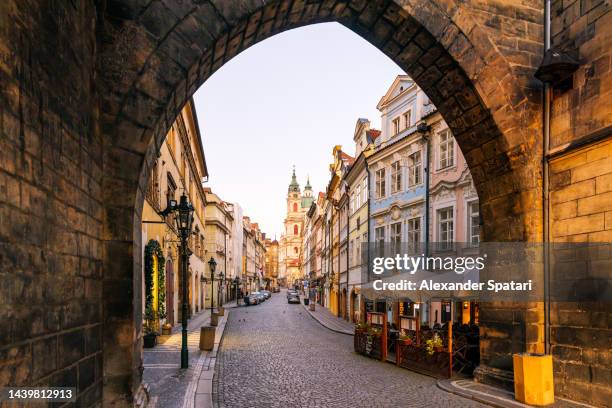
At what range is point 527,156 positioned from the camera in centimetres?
945

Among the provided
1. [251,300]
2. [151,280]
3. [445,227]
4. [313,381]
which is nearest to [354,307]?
[445,227]

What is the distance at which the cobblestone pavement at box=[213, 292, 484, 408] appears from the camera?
29.7 ft

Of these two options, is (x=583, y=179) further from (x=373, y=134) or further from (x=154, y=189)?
(x=373, y=134)

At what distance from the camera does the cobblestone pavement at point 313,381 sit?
9047mm

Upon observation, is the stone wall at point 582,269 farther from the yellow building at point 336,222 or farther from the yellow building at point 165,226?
the yellow building at point 336,222

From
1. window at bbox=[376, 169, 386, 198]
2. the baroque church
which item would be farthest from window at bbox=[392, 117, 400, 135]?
the baroque church

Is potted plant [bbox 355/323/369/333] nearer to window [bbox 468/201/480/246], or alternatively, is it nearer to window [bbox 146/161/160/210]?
window [bbox 468/201/480/246]

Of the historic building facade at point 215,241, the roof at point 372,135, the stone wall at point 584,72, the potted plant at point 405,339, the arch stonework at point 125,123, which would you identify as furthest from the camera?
the historic building facade at point 215,241

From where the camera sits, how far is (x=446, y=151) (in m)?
19.0

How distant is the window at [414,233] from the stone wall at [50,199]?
16.6m

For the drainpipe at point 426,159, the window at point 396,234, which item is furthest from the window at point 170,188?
the drainpipe at point 426,159

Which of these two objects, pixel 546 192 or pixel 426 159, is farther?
pixel 426 159

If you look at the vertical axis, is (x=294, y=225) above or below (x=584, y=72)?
below

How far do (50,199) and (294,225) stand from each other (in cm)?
14633
